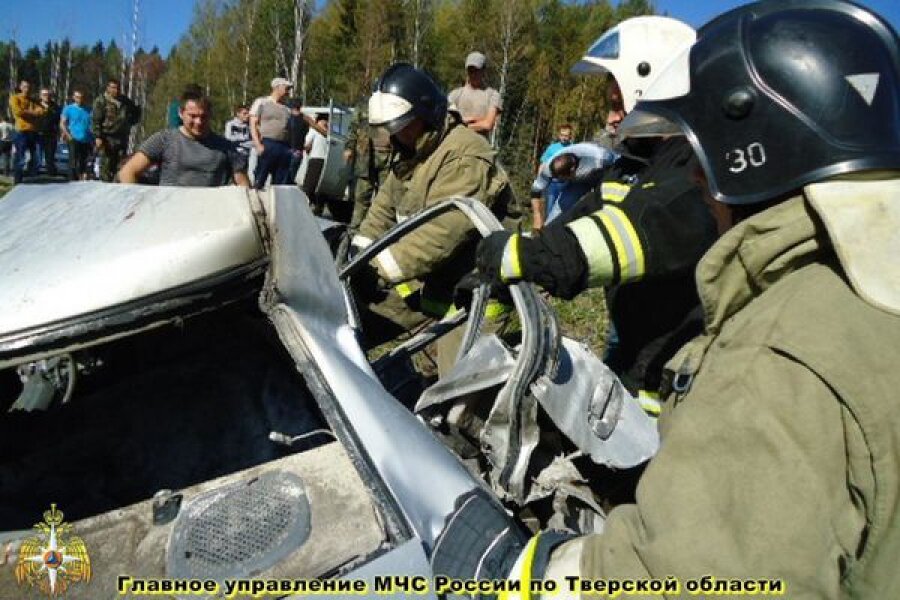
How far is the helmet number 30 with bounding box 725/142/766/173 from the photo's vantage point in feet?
4.08

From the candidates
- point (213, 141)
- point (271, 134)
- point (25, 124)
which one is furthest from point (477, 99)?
point (25, 124)

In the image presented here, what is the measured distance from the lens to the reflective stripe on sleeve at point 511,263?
1.92 meters

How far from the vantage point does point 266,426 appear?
8.00 ft

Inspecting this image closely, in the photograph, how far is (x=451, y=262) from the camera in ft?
9.51

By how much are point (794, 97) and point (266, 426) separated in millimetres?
1961

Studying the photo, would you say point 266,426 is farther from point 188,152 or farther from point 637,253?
point 188,152

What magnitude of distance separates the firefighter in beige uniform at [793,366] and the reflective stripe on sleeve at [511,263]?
71cm

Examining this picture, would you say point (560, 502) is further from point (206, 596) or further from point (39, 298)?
point (39, 298)

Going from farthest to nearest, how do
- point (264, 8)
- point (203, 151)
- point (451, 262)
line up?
point (264, 8), point (203, 151), point (451, 262)

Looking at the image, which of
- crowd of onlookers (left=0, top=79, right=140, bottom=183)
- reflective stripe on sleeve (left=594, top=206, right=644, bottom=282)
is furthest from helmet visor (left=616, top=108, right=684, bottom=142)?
crowd of onlookers (left=0, top=79, right=140, bottom=183)

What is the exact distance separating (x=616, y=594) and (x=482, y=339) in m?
0.99

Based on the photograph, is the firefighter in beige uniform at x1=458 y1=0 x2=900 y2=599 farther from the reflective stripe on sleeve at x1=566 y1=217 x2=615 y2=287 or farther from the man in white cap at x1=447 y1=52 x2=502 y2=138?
the man in white cap at x1=447 y1=52 x2=502 y2=138

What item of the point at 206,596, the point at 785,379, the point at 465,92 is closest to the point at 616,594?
the point at 785,379

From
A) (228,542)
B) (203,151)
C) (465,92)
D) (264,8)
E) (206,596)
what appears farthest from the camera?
(264,8)
